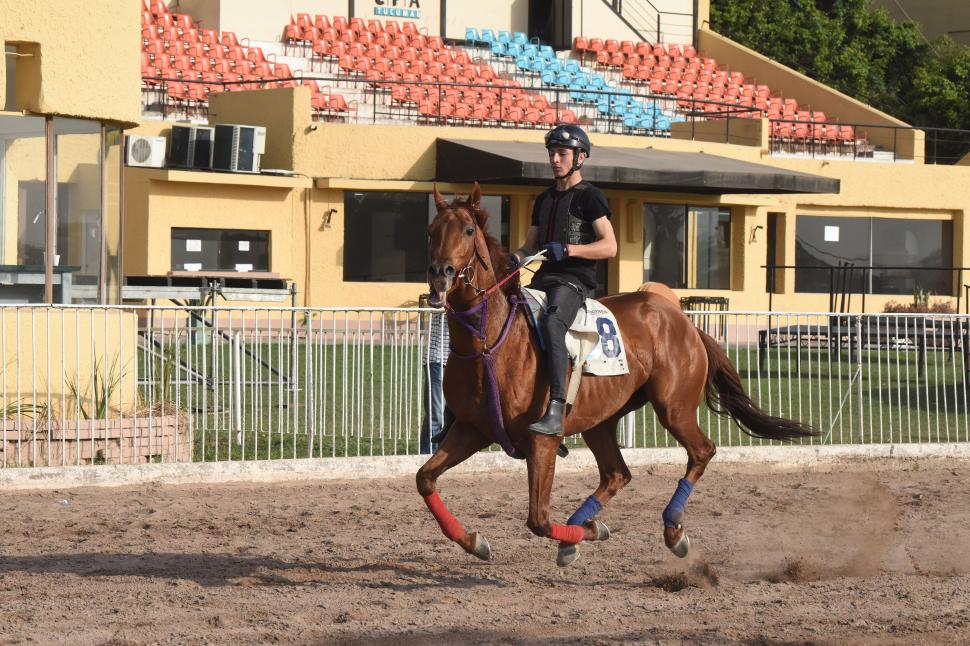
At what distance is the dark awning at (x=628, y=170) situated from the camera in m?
28.5

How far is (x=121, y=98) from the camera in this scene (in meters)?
13.1

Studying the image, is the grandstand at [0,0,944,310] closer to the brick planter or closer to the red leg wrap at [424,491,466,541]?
the brick planter

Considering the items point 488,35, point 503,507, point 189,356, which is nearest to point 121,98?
point 189,356

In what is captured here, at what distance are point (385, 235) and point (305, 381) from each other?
17227 millimetres

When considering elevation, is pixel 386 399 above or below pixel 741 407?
below

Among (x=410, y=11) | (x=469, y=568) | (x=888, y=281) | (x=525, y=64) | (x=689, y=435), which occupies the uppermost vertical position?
(x=410, y=11)

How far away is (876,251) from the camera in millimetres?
36094

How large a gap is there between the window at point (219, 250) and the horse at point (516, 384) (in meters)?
20.7

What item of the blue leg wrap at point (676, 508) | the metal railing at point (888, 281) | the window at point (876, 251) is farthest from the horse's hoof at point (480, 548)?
the window at point (876, 251)

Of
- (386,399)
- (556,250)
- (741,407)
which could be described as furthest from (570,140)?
(386,399)

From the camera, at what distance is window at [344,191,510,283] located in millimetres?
30438

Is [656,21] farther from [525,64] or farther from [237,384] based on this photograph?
[237,384]

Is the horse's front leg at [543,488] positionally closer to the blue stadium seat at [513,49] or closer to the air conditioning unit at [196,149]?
the air conditioning unit at [196,149]

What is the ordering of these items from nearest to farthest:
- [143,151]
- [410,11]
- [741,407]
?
[741,407] < [143,151] < [410,11]
